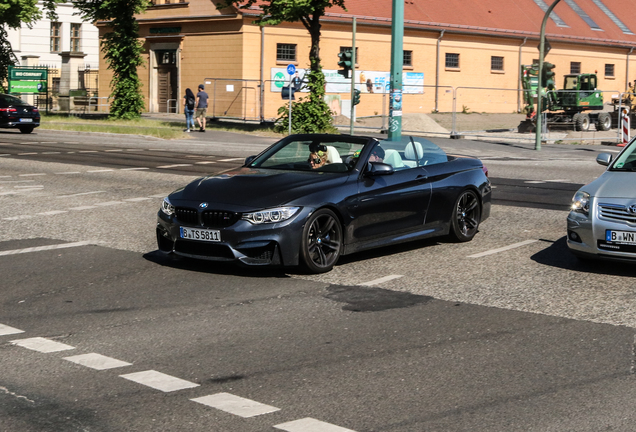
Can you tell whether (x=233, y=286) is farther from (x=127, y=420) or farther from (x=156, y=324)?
Answer: (x=127, y=420)

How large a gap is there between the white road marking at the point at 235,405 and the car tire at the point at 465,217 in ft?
19.0

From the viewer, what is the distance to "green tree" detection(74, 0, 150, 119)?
130 feet

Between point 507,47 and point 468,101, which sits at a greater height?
point 507,47

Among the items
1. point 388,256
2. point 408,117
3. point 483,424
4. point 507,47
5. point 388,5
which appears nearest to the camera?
point 483,424

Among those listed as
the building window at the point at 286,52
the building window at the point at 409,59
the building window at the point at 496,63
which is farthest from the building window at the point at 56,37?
the building window at the point at 496,63

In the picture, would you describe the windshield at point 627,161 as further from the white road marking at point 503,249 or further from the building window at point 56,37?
the building window at point 56,37

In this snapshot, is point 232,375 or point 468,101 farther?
point 468,101

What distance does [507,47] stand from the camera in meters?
55.2

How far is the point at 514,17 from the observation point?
187 ft

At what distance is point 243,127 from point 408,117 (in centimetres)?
822

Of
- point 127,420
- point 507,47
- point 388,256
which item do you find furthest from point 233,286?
point 507,47

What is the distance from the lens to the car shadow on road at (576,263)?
8.96 metres

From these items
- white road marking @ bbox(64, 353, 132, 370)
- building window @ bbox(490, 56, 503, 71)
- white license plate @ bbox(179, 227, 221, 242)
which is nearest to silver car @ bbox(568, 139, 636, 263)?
white license plate @ bbox(179, 227, 221, 242)

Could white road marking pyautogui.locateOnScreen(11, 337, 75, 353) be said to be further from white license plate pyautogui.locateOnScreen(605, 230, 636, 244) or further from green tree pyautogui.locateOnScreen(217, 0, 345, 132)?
green tree pyautogui.locateOnScreen(217, 0, 345, 132)
